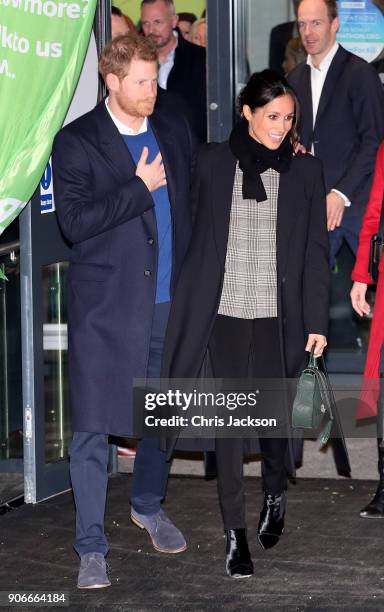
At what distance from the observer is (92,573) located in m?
5.59

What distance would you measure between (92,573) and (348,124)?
3051 mm

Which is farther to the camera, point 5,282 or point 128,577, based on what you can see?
point 5,282

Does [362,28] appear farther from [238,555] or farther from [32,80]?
[238,555]

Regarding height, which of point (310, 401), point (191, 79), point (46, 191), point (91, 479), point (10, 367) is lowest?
point (91, 479)

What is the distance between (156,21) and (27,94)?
3.00 metres

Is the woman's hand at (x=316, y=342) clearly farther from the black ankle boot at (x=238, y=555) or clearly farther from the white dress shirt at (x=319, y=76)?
the white dress shirt at (x=319, y=76)

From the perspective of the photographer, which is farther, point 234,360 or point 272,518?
point 272,518

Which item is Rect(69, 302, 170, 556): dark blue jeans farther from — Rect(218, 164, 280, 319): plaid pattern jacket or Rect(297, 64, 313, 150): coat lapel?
Rect(297, 64, 313, 150): coat lapel

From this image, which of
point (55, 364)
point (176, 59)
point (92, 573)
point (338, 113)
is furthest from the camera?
point (176, 59)

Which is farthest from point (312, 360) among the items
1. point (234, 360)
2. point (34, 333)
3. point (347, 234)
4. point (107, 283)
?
point (347, 234)

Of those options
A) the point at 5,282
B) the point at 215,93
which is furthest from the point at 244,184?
the point at 215,93

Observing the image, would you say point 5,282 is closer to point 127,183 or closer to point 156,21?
point 127,183

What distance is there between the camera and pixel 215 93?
25.5ft

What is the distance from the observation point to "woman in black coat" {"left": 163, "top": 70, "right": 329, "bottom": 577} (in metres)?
5.71
